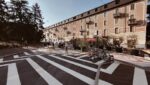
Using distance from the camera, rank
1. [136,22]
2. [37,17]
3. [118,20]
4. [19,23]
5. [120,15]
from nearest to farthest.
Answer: [136,22] < [120,15] < [118,20] < [19,23] < [37,17]

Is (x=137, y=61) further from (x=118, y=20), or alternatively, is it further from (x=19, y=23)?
(x=19, y=23)

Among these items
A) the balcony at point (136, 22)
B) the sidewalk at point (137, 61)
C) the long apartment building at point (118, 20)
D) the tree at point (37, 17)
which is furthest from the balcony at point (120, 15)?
the tree at point (37, 17)

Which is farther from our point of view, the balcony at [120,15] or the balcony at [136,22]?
the balcony at [120,15]

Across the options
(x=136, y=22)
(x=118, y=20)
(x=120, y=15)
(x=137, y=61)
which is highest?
(x=120, y=15)

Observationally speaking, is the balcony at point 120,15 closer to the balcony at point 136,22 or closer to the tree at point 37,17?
the balcony at point 136,22

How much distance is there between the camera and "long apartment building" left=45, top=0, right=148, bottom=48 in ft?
105

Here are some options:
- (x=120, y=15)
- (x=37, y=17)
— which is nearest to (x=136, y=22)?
(x=120, y=15)

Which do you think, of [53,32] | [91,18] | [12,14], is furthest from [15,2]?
[53,32]

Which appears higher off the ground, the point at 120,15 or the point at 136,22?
the point at 120,15

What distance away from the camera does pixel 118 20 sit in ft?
125

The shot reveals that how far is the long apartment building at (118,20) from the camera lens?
3188cm

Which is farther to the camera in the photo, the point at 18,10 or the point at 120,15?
the point at 18,10

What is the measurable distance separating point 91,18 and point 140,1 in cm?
1937

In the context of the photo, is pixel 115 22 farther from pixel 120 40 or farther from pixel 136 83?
pixel 136 83
